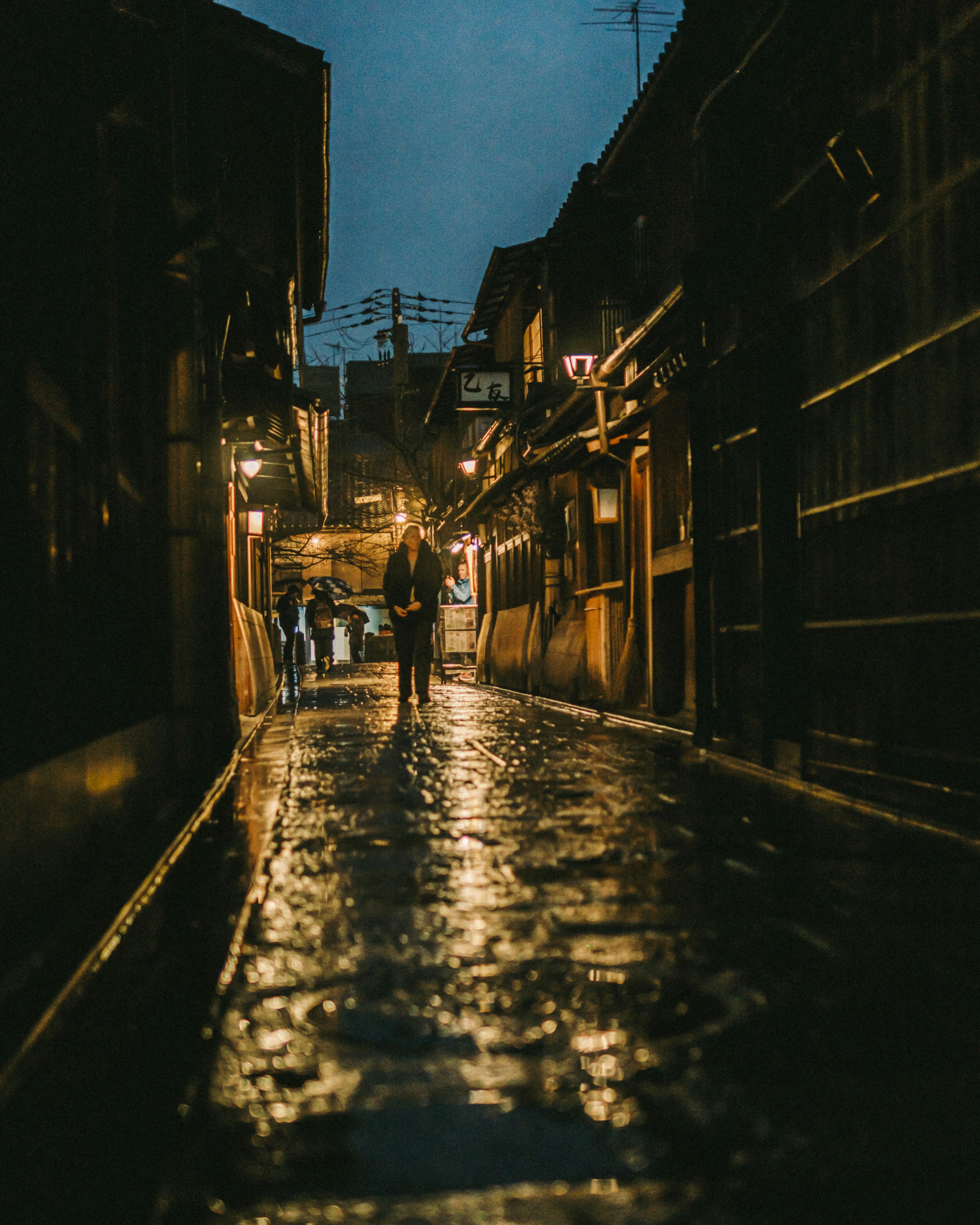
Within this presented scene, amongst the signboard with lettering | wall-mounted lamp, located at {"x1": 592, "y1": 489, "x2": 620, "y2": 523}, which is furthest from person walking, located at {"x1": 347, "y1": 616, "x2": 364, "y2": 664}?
wall-mounted lamp, located at {"x1": 592, "y1": 489, "x2": 620, "y2": 523}

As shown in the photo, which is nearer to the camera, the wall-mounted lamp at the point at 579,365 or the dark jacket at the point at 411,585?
the dark jacket at the point at 411,585

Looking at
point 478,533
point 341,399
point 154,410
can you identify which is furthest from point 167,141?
point 341,399

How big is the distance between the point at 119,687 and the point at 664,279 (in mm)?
13007

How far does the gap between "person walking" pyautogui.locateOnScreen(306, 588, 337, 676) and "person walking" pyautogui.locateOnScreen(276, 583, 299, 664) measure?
115 cm

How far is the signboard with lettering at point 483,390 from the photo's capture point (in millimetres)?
24422

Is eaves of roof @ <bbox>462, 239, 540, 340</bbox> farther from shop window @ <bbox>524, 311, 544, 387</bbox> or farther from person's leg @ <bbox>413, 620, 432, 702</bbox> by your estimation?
person's leg @ <bbox>413, 620, 432, 702</bbox>

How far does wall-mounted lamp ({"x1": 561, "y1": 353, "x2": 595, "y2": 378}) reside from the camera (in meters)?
18.0

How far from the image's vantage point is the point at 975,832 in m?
6.03

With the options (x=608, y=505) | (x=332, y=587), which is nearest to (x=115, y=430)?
(x=608, y=505)

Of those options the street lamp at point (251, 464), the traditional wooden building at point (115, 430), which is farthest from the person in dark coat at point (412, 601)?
the street lamp at point (251, 464)

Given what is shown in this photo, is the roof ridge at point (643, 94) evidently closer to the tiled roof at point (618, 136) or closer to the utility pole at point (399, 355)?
the tiled roof at point (618, 136)

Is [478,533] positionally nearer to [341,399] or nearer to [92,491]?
[92,491]

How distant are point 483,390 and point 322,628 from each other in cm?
1416

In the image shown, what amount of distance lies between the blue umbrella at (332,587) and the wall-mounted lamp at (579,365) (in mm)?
22847
